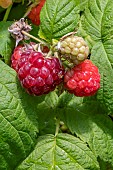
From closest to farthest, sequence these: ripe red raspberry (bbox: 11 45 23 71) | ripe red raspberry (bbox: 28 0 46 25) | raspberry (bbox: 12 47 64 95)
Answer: raspberry (bbox: 12 47 64 95)
ripe red raspberry (bbox: 11 45 23 71)
ripe red raspberry (bbox: 28 0 46 25)

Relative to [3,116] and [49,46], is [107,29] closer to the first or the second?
[49,46]

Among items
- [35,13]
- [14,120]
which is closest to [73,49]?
[14,120]

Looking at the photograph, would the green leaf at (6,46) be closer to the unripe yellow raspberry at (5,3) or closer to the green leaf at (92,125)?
the unripe yellow raspberry at (5,3)

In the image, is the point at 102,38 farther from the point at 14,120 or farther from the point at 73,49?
the point at 14,120

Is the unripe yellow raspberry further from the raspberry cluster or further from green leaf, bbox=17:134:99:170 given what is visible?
green leaf, bbox=17:134:99:170

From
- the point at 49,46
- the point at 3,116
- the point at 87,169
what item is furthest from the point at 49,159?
the point at 49,46

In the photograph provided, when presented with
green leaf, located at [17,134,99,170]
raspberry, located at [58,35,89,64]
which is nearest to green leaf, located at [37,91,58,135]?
green leaf, located at [17,134,99,170]

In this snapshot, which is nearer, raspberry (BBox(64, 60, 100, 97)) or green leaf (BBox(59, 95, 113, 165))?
raspberry (BBox(64, 60, 100, 97))
